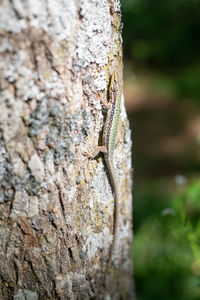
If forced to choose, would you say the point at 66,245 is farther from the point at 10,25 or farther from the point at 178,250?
the point at 178,250

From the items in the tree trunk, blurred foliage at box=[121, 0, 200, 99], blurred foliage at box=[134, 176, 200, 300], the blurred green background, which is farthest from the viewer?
blurred foliage at box=[121, 0, 200, 99]

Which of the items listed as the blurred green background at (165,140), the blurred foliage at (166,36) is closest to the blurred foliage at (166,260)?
the blurred green background at (165,140)

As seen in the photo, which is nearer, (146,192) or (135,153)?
(146,192)

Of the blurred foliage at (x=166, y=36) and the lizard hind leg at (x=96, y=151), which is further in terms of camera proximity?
the blurred foliage at (x=166, y=36)

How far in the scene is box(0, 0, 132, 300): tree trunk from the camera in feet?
4.26

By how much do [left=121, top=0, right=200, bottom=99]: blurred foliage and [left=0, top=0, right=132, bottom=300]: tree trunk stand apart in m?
7.01

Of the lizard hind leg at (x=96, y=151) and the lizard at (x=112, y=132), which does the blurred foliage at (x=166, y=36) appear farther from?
A: the lizard hind leg at (x=96, y=151)

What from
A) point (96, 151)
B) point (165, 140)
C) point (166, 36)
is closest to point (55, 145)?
point (96, 151)

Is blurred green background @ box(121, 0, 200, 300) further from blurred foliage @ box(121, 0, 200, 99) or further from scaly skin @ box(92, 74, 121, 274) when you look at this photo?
scaly skin @ box(92, 74, 121, 274)

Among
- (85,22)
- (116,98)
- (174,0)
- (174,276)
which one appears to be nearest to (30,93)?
(85,22)

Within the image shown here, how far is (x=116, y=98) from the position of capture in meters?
1.83

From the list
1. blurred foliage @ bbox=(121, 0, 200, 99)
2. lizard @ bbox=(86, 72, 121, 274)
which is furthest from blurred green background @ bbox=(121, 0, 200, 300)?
lizard @ bbox=(86, 72, 121, 274)

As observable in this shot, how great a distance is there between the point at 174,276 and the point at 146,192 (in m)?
1.77

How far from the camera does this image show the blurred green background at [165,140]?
3.35m
